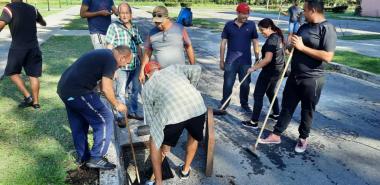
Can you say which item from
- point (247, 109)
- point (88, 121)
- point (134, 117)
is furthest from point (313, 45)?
point (134, 117)

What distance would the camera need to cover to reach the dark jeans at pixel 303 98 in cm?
450

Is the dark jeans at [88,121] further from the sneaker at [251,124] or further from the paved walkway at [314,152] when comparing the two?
the sneaker at [251,124]

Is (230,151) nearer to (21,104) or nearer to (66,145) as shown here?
(66,145)

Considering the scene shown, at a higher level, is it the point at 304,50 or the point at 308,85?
the point at 304,50

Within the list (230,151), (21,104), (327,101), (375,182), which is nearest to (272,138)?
(230,151)

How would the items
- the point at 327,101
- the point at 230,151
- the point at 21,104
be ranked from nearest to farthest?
the point at 230,151 → the point at 21,104 → the point at 327,101

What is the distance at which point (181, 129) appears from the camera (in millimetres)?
Result: 3631

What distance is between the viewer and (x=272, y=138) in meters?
5.14

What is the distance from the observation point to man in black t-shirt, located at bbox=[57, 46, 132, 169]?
3676mm

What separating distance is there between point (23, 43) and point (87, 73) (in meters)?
2.69

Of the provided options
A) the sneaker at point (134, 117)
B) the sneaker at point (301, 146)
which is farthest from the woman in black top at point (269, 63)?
the sneaker at point (134, 117)

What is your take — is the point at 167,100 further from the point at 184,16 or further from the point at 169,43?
the point at 184,16

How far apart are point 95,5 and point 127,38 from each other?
1.27 m

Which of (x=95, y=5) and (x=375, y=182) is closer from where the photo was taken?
(x=375, y=182)
